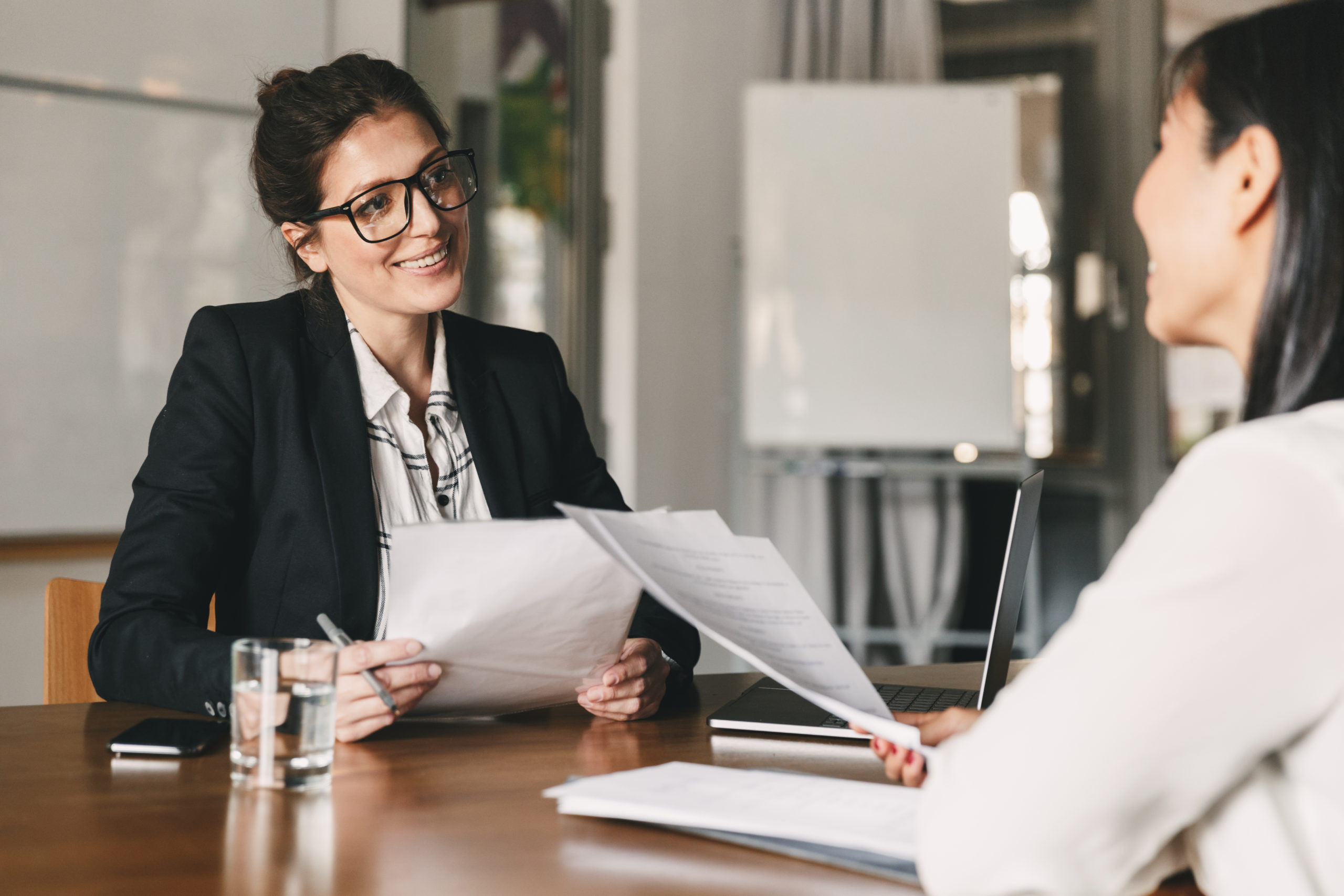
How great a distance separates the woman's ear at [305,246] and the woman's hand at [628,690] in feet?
2.63

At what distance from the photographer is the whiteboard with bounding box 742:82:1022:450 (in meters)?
3.63

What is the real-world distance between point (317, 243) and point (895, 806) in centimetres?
122

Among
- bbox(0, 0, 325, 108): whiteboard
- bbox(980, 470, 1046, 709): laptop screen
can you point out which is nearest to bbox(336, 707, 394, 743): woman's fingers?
bbox(980, 470, 1046, 709): laptop screen

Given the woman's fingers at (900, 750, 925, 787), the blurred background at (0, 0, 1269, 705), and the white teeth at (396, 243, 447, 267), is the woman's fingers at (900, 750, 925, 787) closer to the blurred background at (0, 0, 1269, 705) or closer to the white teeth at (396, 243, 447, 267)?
the white teeth at (396, 243, 447, 267)

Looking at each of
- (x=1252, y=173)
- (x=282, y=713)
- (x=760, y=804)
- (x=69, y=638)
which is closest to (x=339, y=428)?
(x=69, y=638)

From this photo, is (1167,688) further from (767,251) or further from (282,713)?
(767,251)

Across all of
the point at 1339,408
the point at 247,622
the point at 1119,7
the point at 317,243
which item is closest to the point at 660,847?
the point at 1339,408

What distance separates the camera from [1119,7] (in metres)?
3.99

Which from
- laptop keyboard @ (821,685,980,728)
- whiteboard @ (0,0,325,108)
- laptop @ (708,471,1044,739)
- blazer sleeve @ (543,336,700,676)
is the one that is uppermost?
whiteboard @ (0,0,325,108)

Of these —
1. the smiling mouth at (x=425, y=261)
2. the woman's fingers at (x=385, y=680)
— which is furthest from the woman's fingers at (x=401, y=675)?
the smiling mouth at (x=425, y=261)

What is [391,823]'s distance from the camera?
87 cm

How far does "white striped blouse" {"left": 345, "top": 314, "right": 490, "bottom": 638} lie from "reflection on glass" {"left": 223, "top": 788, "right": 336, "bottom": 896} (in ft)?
2.18

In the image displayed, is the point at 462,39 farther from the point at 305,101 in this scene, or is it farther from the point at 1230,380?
the point at 1230,380

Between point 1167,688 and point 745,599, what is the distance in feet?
1.34
